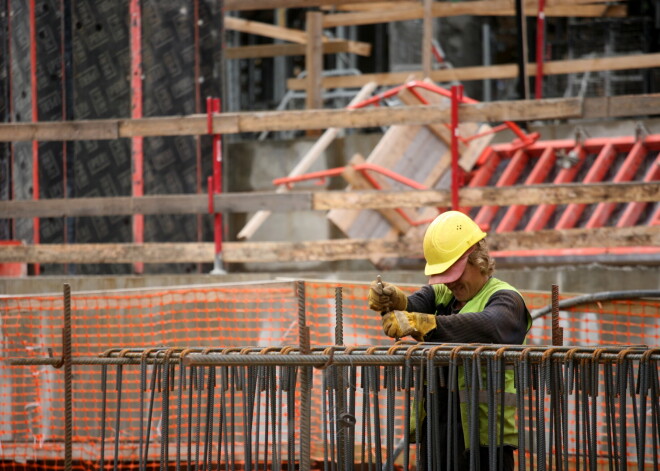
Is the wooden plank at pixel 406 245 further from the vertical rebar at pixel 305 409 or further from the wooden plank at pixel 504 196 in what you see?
the vertical rebar at pixel 305 409

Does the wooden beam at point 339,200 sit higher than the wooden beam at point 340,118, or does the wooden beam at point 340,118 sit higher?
the wooden beam at point 340,118

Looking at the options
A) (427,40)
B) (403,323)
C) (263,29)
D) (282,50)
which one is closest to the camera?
(403,323)

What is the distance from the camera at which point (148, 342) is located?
9.51 metres

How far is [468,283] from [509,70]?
27.9 feet

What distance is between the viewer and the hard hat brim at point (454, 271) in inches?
209

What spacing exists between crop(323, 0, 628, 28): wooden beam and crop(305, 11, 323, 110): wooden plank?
3.72 feet

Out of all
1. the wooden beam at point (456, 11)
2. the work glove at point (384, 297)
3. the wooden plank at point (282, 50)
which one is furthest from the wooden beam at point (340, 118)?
the wooden plank at point (282, 50)

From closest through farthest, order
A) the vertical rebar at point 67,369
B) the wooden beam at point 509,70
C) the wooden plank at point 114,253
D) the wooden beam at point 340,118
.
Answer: the vertical rebar at point 67,369
the wooden beam at point 340,118
the wooden plank at point 114,253
the wooden beam at point 509,70

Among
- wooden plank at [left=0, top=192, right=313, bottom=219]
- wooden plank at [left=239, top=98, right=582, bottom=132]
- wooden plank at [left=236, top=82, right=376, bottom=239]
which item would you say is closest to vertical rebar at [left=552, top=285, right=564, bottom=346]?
wooden plank at [left=239, top=98, right=582, bottom=132]

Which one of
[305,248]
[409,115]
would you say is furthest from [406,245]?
[409,115]

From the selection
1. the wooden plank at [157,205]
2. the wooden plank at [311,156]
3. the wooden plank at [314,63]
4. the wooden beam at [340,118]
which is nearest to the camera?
the wooden beam at [340,118]

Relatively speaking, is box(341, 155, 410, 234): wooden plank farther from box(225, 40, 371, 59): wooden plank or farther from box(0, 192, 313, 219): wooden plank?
box(225, 40, 371, 59): wooden plank

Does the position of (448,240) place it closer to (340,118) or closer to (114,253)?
(340,118)

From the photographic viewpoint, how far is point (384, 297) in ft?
16.5
